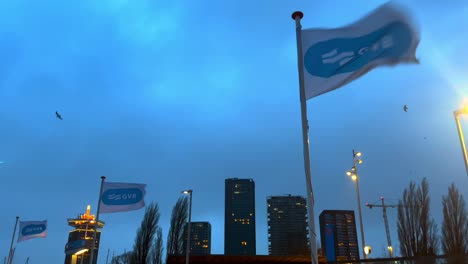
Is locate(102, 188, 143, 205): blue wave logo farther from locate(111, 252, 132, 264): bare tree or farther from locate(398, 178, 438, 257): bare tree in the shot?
locate(111, 252, 132, 264): bare tree

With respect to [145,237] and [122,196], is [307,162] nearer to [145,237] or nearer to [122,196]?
[122,196]

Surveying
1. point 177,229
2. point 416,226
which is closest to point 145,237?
→ point 177,229

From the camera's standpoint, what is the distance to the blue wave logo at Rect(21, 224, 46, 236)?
122ft

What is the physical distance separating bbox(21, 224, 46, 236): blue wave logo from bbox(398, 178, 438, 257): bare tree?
34787mm

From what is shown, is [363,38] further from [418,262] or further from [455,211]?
[418,262]

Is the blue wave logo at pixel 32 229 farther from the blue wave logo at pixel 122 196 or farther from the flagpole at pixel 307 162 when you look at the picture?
the flagpole at pixel 307 162

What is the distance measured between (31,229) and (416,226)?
118ft

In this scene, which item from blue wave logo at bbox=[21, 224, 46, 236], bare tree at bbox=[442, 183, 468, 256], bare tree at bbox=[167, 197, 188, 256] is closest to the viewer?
bare tree at bbox=[442, 183, 468, 256]

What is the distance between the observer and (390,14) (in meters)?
9.68

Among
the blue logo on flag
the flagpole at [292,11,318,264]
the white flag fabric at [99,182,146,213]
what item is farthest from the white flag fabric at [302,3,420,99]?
the white flag fabric at [99,182,146,213]

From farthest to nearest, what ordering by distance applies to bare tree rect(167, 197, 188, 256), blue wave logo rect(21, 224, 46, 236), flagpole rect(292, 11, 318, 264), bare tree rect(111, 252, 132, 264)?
bare tree rect(111, 252, 132, 264)
bare tree rect(167, 197, 188, 256)
blue wave logo rect(21, 224, 46, 236)
flagpole rect(292, 11, 318, 264)

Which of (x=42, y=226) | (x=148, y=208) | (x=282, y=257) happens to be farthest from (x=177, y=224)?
(x=282, y=257)

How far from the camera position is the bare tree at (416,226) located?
1358 cm

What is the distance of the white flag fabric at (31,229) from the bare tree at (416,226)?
1367 inches
